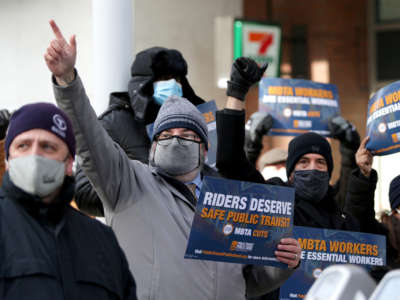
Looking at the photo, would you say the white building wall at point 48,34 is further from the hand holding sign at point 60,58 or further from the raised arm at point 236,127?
the hand holding sign at point 60,58

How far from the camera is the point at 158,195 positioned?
12.2 feet

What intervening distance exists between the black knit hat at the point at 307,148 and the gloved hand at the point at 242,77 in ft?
3.22

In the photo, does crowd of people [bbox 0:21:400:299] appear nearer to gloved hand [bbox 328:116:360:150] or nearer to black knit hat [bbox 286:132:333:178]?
black knit hat [bbox 286:132:333:178]

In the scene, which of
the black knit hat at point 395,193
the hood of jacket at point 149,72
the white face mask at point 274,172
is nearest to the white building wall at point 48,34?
the white face mask at point 274,172

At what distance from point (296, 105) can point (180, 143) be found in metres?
2.42

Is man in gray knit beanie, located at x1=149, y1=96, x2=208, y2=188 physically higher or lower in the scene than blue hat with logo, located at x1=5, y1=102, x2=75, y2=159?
Answer: lower

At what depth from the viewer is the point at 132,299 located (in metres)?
3.06

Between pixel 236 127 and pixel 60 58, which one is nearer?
pixel 60 58

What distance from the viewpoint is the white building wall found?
7.67m

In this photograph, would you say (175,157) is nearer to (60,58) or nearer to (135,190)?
(135,190)

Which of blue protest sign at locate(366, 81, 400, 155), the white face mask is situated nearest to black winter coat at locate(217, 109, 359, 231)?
blue protest sign at locate(366, 81, 400, 155)

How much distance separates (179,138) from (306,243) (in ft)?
3.34

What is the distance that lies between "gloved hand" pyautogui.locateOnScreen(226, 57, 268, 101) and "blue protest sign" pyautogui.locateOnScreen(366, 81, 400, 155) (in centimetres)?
151

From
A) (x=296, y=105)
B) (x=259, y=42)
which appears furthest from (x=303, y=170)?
(x=259, y=42)
